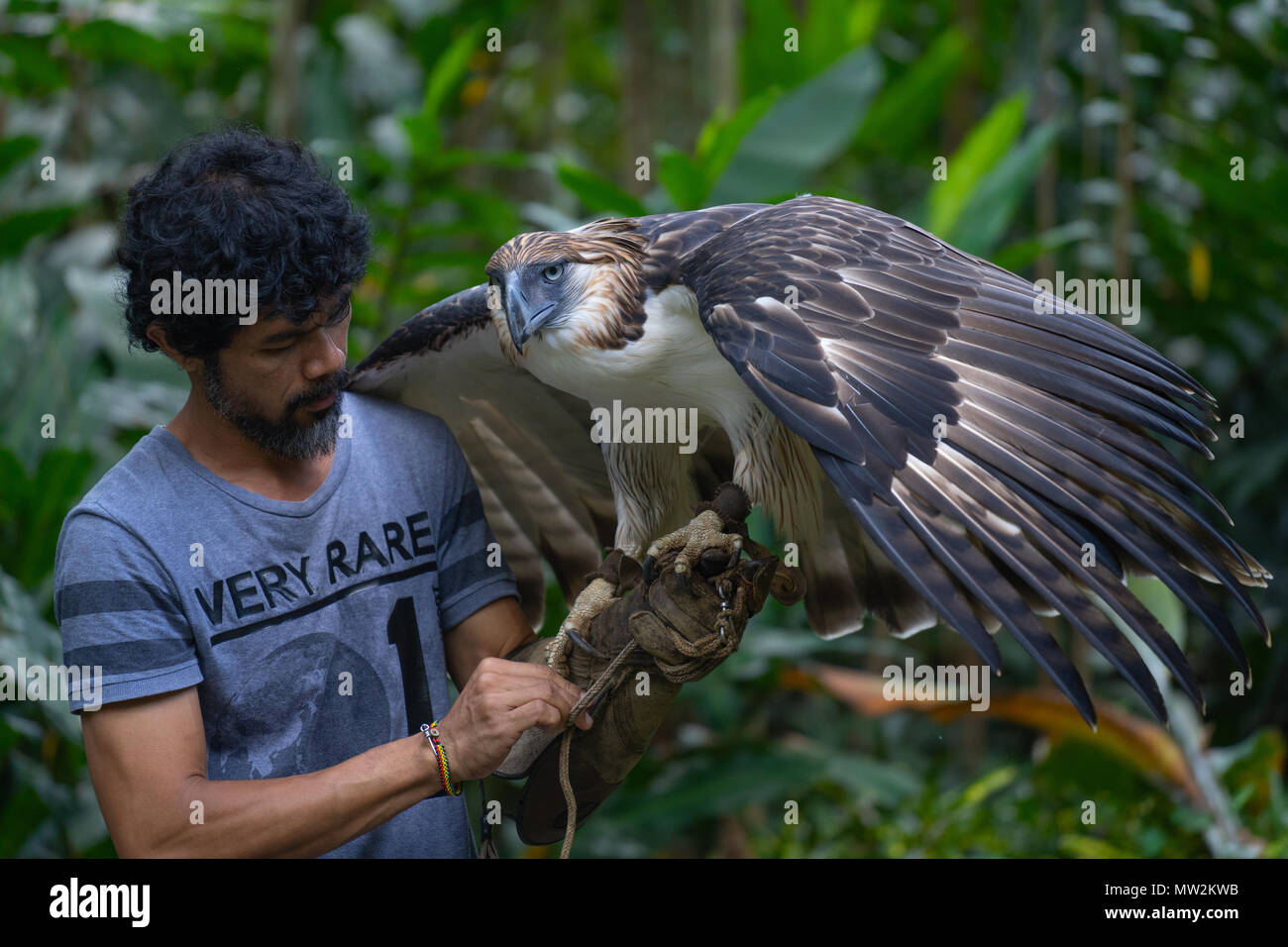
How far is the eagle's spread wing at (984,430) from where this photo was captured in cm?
175

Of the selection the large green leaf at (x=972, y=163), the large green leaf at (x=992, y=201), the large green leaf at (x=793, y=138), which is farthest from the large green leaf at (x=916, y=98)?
the large green leaf at (x=793, y=138)

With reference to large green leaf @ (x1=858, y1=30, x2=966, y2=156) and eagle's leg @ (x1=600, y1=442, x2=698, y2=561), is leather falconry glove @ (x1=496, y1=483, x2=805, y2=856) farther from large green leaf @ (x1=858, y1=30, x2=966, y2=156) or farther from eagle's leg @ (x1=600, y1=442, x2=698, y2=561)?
large green leaf @ (x1=858, y1=30, x2=966, y2=156)

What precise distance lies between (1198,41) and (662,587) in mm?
4638

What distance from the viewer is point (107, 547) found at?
193 cm

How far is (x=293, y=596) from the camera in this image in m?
2.12

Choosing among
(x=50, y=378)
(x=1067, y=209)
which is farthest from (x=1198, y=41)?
(x=50, y=378)

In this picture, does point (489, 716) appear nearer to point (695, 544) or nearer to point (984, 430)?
point (695, 544)

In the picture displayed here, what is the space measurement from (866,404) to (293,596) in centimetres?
109

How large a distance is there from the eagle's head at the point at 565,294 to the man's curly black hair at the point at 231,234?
33cm

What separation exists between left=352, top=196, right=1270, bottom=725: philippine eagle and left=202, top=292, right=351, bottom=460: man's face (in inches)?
15.3

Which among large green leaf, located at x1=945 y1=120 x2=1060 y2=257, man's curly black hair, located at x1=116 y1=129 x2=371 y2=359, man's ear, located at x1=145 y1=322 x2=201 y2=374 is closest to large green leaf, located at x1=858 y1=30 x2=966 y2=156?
large green leaf, located at x1=945 y1=120 x2=1060 y2=257

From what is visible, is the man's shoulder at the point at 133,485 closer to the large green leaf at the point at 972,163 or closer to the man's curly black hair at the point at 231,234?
the man's curly black hair at the point at 231,234

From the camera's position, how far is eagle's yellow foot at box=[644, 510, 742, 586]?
2213 millimetres
